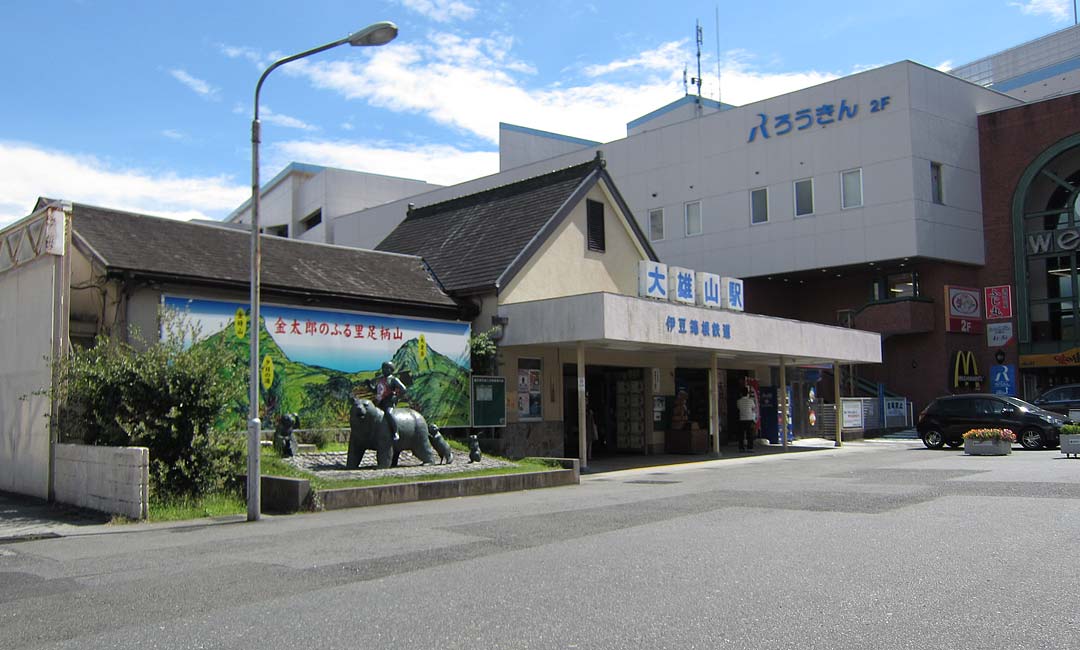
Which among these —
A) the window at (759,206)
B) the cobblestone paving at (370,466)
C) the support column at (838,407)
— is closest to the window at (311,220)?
the window at (759,206)

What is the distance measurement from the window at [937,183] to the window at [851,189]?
302 cm

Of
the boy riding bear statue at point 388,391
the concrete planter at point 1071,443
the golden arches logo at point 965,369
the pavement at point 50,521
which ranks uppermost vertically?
the golden arches logo at point 965,369

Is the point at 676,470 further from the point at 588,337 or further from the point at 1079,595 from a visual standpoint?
the point at 1079,595

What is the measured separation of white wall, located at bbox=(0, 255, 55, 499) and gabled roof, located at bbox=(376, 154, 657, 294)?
9.94 meters

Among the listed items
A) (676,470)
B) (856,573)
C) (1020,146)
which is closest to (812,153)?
(1020,146)

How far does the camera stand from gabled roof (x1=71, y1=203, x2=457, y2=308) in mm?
17016

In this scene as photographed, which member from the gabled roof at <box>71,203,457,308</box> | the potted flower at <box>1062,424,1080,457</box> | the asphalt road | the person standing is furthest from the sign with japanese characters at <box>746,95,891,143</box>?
the asphalt road

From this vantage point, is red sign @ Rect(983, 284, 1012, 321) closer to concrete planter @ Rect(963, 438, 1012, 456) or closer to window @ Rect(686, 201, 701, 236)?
window @ Rect(686, 201, 701, 236)

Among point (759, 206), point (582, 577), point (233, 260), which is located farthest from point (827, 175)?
point (582, 577)

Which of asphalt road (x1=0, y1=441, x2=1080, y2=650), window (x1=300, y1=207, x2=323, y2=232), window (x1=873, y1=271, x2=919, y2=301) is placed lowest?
asphalt road (x1=0, y1=441, x2=1080, y2=650)

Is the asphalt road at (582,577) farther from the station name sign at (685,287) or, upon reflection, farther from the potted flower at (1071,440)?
the station name sign at (685,287)

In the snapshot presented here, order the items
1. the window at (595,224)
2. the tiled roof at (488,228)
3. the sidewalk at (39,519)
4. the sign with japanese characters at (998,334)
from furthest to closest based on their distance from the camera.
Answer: the sign with japanese characters at (998,334), the window at (595,224), the tiled roof at (488,228), the sidewalk at (39,519)

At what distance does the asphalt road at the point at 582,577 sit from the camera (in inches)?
241

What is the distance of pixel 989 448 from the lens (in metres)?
23.3
